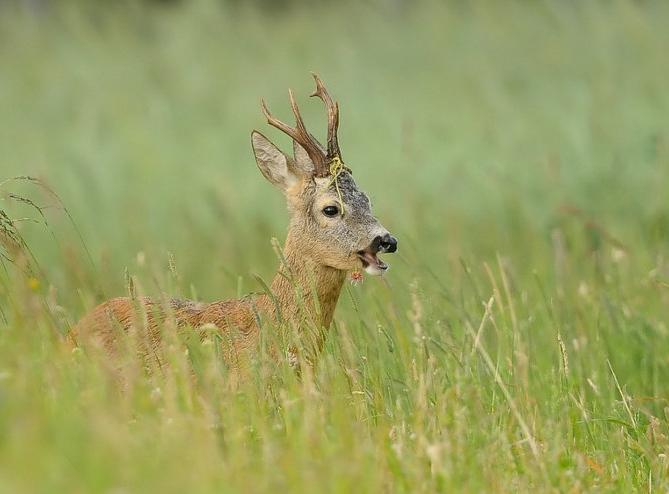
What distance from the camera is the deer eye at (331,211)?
5609 millimetres

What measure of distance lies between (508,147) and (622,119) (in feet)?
3.07

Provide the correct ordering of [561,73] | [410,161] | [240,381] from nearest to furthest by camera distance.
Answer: [240,381], [410,161], [561,73]

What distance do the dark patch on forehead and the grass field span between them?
0.27 meters

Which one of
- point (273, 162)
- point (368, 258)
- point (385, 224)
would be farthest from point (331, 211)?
point (385, 224)

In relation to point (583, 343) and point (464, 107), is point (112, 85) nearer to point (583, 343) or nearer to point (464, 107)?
point (464, 107)

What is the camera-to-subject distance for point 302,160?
19.3 feet

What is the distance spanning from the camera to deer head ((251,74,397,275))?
5.45 m

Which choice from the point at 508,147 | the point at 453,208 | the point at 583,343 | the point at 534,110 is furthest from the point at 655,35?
the point at 583,343

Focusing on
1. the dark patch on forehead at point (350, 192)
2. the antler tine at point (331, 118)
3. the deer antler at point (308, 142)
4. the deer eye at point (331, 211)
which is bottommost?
the deer eye at point (331, 211)

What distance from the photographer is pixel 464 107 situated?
12727 mm

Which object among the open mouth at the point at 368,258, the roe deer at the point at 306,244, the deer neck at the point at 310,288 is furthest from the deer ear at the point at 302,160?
the open mouth at the point at 368,258

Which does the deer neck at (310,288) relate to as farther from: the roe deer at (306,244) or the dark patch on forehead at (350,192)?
the dark patch on forehead at (350,192)

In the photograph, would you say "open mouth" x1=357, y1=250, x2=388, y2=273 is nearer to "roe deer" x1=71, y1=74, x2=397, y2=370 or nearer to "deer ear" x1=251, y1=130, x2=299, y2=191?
"roe deer" x1=71, y1=74, x2=397, y2=370

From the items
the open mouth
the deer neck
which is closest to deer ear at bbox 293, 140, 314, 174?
the deer neck
